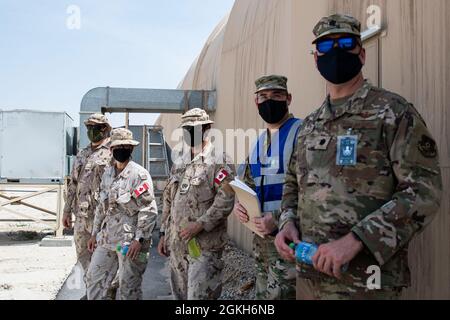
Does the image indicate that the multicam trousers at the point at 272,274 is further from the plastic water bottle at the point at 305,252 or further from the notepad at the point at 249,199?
the plastic water bottle at the point at 305,252

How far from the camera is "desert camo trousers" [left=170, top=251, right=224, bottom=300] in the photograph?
10.1 ft

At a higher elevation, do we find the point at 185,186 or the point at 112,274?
the point at 185,186

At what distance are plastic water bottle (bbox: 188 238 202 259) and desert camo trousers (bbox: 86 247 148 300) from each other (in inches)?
25.9

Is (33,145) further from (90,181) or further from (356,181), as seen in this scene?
(356,181)

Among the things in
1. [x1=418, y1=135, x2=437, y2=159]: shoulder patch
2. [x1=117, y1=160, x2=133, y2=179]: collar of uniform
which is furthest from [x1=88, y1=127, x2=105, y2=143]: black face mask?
[x1=418, y1=135, x2=437, y2=159]: shoulder patch

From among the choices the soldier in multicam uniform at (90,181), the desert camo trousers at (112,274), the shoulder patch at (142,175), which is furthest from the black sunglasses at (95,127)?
the desert camo trousers at (112,274)

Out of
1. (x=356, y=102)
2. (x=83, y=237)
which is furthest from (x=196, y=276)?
(x=83, y=237)

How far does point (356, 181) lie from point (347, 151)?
12 centimetres

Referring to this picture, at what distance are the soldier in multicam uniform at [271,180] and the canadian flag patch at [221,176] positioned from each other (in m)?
0.37

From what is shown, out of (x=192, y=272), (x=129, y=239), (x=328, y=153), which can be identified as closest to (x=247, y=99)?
(x=129, y=239)

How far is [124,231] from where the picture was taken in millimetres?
3709

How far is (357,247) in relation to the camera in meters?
1.67

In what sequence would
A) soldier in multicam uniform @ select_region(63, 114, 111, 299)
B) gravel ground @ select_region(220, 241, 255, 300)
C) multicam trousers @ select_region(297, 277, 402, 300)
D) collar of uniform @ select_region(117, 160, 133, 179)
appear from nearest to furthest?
multicam trousers @ select_region(297, 277, 402, 300), collar of uniform @ select_region(117, 160, 133, 179), soldier in multicam uniform @ select_region(63, 114, 111, 299), gravel ground @ select_region(220, 241, 255, 300)

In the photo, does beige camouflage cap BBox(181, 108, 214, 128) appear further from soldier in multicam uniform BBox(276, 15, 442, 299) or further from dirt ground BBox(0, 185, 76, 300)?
dirt ground BBox(0, 185, 76, 300)
